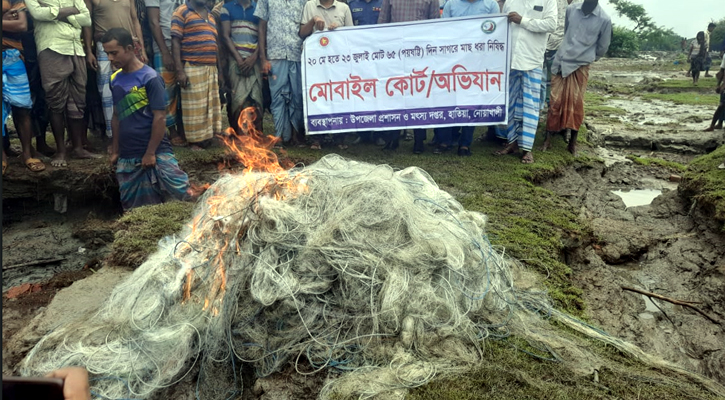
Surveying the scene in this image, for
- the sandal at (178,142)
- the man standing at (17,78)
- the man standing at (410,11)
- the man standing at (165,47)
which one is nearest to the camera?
the man standing at (17,78)

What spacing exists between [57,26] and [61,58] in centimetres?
37

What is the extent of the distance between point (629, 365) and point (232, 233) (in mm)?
2737

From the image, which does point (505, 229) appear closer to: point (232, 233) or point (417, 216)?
point (417, 216)

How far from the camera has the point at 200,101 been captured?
7.27 m

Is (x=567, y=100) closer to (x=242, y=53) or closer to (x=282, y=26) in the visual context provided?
(x=282, y=26)

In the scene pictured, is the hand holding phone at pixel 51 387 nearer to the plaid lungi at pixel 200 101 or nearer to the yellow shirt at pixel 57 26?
the yellow shirt at pixel 57 26

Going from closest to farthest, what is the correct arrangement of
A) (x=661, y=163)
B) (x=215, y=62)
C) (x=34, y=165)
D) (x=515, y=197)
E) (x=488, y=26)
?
1. (x=515, y=197)
2. (x=34, y=165)
3. (x=488, y=26)
4. (x=215, y=62)
5. (x=661, y=163)

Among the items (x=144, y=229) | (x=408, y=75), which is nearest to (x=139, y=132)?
(x=144, y=229)

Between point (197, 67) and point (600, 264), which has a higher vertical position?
point (197, 67)

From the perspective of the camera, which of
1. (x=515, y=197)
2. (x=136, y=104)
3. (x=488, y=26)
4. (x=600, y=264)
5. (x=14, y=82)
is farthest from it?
(x=488, y=26)

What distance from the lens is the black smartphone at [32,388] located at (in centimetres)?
129

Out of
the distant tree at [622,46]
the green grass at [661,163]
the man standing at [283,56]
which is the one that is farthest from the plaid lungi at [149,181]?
the distant tree at [622,46]

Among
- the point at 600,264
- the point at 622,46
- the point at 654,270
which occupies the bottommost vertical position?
the point at 654,270

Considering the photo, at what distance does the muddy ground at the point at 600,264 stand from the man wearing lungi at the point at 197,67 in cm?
82
